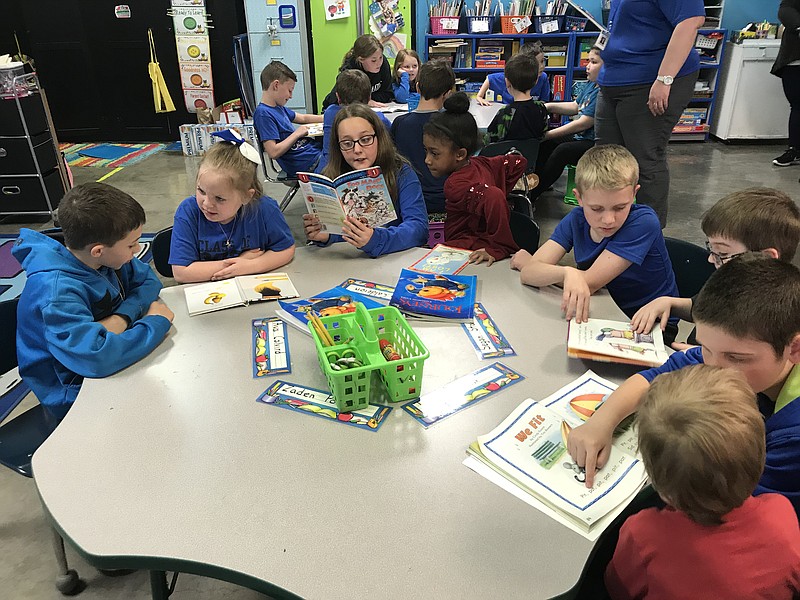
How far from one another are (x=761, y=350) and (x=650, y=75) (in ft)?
7.27

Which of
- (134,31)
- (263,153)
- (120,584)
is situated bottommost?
(120,584)

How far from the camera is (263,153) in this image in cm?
441

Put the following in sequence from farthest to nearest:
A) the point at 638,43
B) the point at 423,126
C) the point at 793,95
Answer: the point at 793,95 < the point at 423,126 < the point at 638,43

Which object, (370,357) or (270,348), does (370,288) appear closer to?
(270,348)

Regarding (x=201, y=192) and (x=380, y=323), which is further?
(x=201, y=192)

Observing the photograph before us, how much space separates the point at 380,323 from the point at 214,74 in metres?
6.52

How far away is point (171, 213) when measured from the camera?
490 cm

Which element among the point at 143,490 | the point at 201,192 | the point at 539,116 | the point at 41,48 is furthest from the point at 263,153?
the point at 41,48

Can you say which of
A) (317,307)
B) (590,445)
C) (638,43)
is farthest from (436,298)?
(638,43)

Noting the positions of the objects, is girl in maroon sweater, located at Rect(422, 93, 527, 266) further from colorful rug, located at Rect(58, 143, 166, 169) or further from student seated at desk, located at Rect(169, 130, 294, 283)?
colorful rug, located at Rect(58, 143, 166, 169)

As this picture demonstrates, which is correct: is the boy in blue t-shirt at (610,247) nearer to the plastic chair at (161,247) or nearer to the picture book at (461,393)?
the picture book at (461,393)

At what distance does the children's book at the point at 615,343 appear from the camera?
1411mm

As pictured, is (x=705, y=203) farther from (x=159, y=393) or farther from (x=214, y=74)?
(x=214, y=74)

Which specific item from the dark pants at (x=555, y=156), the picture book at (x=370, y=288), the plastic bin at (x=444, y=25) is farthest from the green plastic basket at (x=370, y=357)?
the plastic bin at (x=444, y=25)
